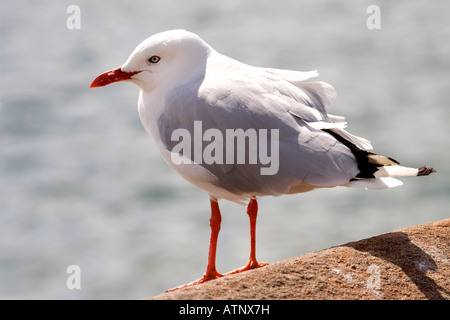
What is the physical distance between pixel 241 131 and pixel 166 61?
0.73 meters

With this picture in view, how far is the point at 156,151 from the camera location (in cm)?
1309

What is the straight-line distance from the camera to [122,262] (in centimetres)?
1143

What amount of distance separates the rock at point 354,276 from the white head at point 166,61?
135cm

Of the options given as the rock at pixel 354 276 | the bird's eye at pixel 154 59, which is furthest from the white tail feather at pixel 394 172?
the bird's eye at pixel 154 59

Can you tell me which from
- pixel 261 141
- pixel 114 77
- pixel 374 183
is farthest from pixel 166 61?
pixel 374 183

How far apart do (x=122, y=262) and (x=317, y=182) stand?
7.40 m

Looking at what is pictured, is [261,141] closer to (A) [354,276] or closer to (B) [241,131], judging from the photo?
(B) [241,131]

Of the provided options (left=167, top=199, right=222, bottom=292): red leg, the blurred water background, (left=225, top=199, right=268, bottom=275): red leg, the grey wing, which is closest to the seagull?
the grey wing

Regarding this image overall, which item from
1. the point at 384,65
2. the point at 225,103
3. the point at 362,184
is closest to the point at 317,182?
the point at 362,184

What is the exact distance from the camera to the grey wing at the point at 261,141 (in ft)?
14.5

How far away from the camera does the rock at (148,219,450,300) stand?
3.92 metres

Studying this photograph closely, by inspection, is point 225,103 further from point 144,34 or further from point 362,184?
point 144,34

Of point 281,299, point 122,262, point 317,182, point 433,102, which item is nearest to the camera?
point 281,299

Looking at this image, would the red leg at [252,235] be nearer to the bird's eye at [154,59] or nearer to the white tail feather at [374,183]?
the white tail feather at [374,183]
